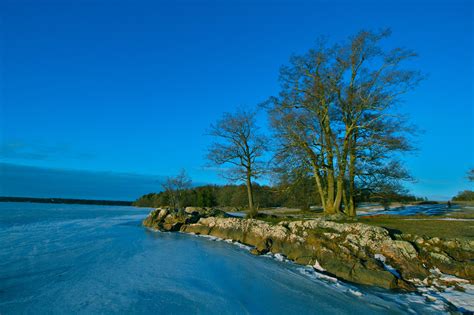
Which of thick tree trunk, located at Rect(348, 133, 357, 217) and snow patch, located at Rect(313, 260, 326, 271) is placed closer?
snow patch, located at Rect(313, 260, 326, 271)

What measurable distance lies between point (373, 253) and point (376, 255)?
0.47 ft

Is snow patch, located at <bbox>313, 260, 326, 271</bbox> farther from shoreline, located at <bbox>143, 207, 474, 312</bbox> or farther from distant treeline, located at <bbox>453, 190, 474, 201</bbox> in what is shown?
distant treeline, located at <bbox>453, 190, 474, 201</bbox>

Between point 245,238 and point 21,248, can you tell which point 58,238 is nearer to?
point 21,248

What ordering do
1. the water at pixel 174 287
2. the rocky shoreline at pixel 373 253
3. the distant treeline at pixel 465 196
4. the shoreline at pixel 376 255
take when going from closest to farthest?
the water at pixel 174 287
the shoreline at pixel 376 255
the rocky shoreline at pixel 373 253
the distant treeline at pixel 465 196

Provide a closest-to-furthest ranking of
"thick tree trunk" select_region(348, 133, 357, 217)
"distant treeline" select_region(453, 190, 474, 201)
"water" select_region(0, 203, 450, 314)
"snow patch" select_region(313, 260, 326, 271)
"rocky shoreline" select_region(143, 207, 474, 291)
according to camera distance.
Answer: "water" select_region(0, 203, 450, 314) → "rocky shoreline" select_region(143, 207, 474, 291) → "snow patch" select_region(313, 260, 326, 271) → "thick tree trunk" select_region(348, 133, 357, 217) → "distant treeline" select_region(453, 190, 474, 201)

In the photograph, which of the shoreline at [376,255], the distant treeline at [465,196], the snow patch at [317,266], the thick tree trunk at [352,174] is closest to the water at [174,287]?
the snow patch at [317,266]

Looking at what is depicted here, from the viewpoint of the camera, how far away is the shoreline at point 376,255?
278 inches

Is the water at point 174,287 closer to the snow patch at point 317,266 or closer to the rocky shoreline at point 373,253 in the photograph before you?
the snow patch at point 317,266

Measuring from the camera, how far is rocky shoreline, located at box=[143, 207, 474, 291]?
7.25m

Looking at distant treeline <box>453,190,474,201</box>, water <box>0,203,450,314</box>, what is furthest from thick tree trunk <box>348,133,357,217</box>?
distant treeline <box>453,190,474,201</box>

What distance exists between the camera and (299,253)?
9.77 m

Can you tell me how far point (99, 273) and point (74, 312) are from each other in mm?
2611

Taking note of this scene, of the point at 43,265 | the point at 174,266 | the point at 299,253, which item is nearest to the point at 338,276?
the point at 299,253

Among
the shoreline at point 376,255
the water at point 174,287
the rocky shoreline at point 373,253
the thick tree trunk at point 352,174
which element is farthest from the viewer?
the thick tree trunk at point 352,174
